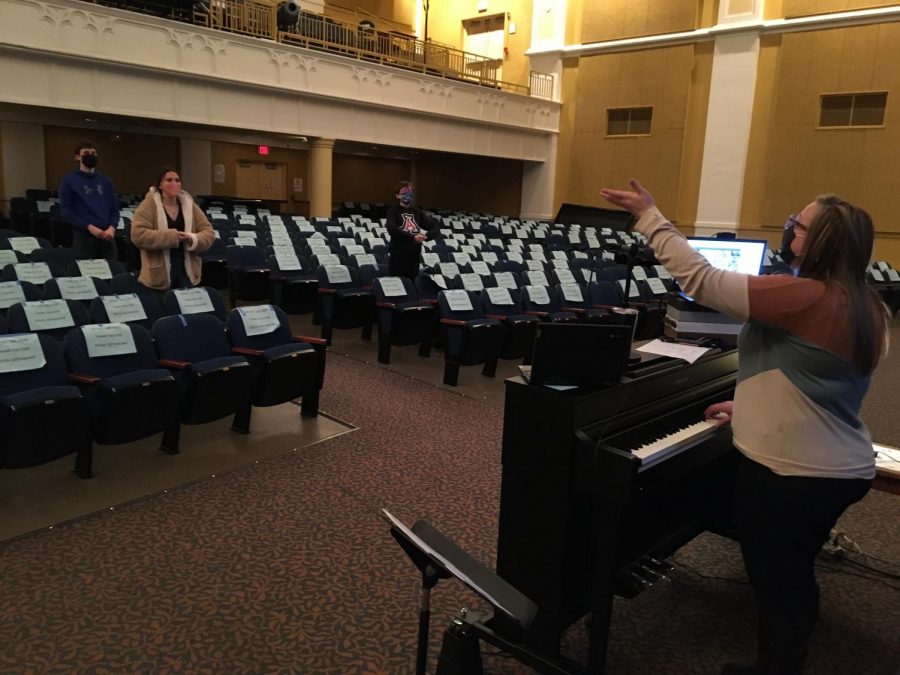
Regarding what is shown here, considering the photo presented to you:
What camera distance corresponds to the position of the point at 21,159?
49.8 feet

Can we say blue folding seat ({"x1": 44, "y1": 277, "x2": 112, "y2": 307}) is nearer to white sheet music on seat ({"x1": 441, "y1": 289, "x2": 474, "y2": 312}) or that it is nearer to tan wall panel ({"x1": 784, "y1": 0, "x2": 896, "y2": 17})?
white sheet music on seat ({"x1": 441, "y1": 289, "x2": 474, "y2": 312})

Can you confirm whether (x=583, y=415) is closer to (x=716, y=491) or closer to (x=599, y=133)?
(x=716, y=491)

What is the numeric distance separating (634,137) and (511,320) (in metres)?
13.9

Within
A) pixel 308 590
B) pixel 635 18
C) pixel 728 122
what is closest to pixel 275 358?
pixel 308 590

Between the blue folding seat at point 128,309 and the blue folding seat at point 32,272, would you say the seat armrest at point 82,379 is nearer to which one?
the blue folding seat at point 128,309

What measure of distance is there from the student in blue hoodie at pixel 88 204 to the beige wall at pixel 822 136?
47.7ft

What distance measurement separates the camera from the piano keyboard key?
204 cm

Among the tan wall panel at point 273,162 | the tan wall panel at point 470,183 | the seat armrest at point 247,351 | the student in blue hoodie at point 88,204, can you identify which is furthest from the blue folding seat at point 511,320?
the tan wall panel at point 470,183

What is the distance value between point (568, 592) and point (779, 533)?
0.80 m

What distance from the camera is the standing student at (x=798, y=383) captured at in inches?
66.9

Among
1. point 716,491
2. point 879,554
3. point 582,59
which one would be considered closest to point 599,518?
point 716,491

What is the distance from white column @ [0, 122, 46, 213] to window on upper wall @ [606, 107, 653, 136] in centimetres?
1434

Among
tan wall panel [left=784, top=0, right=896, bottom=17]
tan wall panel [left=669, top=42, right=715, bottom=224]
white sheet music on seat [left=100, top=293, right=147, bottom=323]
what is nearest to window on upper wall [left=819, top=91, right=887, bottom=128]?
tan wall panel [left=784, top=0, right=896, bottom=17]

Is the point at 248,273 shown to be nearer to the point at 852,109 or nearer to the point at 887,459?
the point at 887,459
